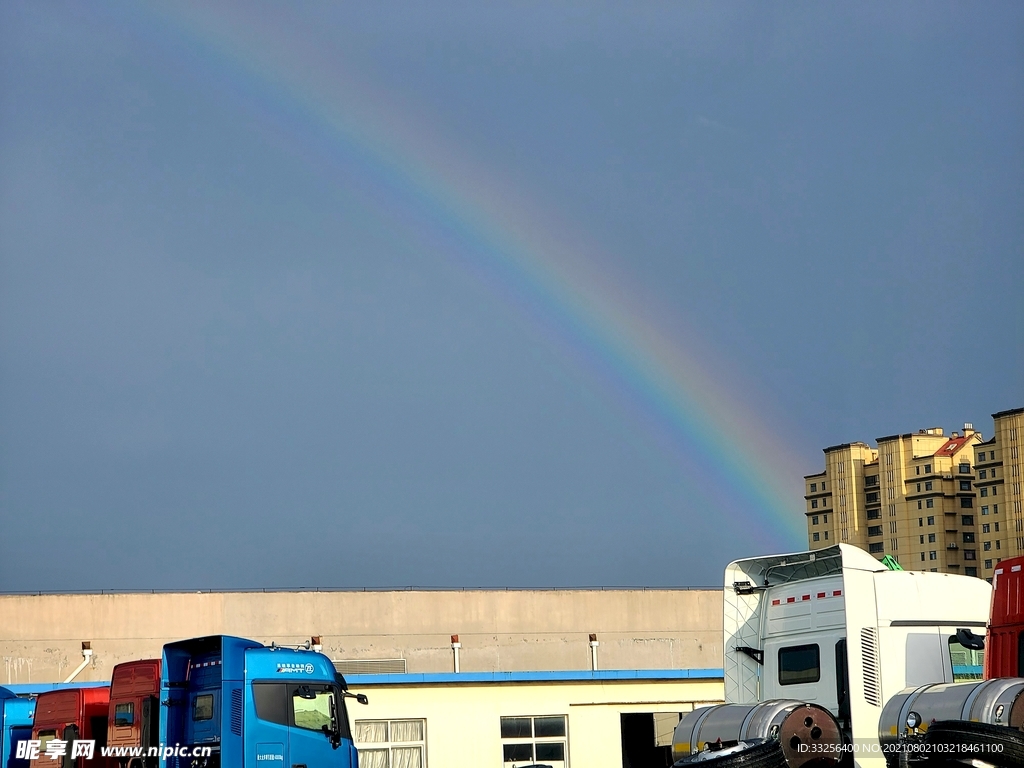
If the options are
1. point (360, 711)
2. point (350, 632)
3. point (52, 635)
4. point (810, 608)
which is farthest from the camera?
point (350, 632)

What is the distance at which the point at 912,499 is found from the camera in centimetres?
17750

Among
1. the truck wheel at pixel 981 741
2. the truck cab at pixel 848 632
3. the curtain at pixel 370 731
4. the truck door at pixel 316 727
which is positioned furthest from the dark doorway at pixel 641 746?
the truck wheel at pixel 981 741

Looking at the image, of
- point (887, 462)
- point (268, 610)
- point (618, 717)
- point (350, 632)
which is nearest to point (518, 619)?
point (350, 632)

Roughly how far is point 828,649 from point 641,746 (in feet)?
54.1

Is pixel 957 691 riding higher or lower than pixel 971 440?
lower

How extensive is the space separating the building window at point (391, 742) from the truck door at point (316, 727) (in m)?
6.69

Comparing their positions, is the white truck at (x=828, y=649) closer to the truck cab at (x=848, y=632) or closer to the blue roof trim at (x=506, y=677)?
the truck cab at (x=848, y=632)

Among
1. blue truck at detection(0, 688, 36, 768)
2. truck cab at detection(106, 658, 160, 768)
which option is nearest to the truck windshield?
truck cab at detection(106, 658, 160, 768)

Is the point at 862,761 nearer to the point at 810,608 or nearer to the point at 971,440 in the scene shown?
the point at 810,608

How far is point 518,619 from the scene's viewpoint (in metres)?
50.5

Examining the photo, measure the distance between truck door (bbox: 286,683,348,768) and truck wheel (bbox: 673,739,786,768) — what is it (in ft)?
24.7

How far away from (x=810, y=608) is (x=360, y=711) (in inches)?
502

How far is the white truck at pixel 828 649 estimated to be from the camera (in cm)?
1566

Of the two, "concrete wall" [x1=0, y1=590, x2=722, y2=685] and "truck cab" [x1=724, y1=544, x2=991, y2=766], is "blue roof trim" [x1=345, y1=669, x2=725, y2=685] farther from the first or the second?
"concrete wall" [x1=0, y1=590, x2=722, y2=685]
